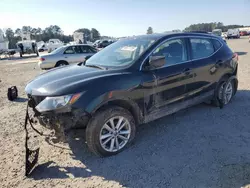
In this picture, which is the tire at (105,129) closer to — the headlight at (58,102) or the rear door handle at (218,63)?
the headlight at (58,102)

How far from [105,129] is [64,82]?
909 millimetres

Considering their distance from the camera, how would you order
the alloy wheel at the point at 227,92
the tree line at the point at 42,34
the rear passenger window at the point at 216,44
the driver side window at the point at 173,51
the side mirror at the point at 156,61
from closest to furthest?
the side mirror at the point at 156,61 → the driver side window at the point at 173,51 → the rear passenger window at the point at 216,44 → the alloy wheel at the point at 227,92 → the tree line at the point at 42,34

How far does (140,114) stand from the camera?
362 cm

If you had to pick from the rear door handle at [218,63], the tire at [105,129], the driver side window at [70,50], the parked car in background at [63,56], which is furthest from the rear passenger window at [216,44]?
the driver side window at [70,50]

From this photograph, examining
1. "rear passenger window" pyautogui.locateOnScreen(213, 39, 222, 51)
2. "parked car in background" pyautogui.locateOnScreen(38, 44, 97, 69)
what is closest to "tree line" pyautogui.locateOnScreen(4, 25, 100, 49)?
"parked car in background" pyautogui.locateOnScreen(38, 44, 97, 69)

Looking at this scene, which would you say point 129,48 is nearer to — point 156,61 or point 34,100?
point 156,61

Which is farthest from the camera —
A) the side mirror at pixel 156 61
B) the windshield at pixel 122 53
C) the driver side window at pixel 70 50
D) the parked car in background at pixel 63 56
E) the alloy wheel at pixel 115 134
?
the driver side window at pixel 70 50

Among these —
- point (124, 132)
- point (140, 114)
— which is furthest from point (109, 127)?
point (140, 114)

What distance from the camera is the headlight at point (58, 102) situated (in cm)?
295

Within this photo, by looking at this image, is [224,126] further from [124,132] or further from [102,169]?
[102,169]

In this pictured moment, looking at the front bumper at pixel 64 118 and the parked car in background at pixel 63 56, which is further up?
the parked car in background at pixel 63 56

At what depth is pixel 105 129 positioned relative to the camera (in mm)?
3336

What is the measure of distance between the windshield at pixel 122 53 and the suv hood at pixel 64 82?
0.39 metres

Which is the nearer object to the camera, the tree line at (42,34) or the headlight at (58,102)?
the headlight at (58,102)
